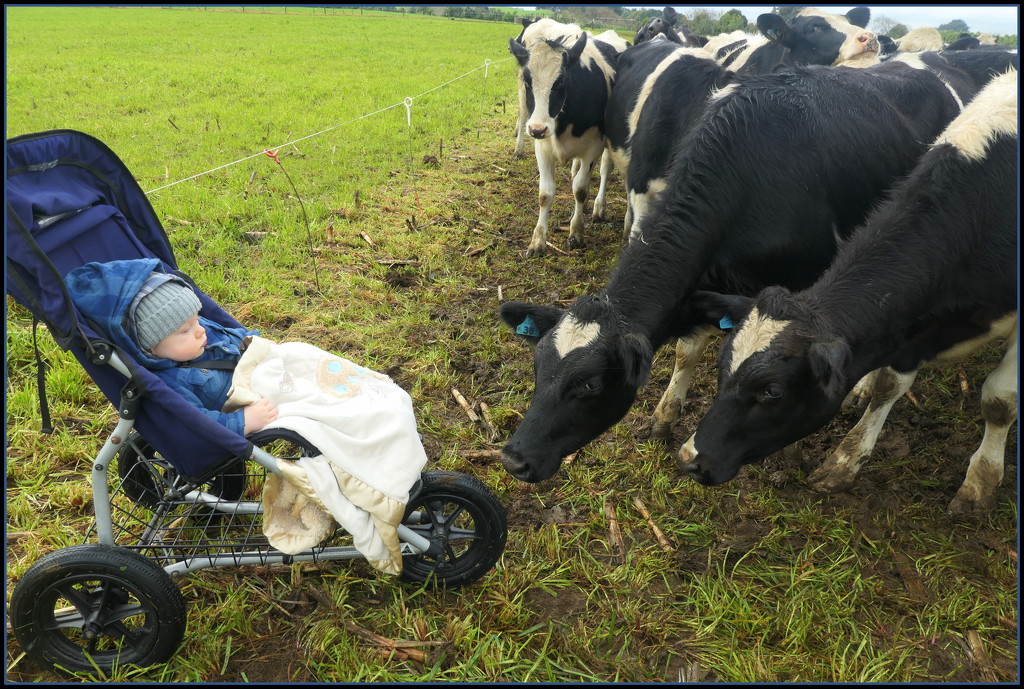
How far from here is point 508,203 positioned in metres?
7.91

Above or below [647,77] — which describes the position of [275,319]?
below

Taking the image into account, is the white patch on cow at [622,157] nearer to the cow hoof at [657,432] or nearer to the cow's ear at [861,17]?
the cow hoof at [657,432]

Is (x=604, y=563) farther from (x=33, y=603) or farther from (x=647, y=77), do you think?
(x=647, y=77)

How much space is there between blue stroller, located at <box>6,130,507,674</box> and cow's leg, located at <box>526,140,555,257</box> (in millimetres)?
3882

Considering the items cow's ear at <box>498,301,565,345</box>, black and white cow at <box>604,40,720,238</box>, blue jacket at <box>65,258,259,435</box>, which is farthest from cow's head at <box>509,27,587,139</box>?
blue jacket at <box>65,258,259,435</box>

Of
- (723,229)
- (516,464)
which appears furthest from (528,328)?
(723,229)

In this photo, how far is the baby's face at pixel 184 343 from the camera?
7.83ft

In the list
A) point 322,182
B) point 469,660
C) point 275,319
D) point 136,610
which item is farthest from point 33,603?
point 322,182

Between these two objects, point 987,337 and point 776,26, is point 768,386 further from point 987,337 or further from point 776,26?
point 776,26

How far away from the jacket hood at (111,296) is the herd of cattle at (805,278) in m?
1.70

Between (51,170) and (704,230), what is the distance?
10.3ft

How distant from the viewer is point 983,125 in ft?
9.93

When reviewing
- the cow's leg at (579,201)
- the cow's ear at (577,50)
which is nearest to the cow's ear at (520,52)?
the cow's ear at (577,50)

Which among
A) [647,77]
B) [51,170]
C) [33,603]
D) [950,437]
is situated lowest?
[950,437]
